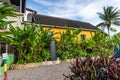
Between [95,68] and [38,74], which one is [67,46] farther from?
[95,68]

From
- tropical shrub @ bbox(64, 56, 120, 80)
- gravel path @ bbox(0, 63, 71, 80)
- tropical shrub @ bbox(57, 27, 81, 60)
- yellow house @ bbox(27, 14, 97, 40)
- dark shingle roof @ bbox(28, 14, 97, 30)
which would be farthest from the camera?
dark shingle roof @ bbox(28, 14, 97, 30)

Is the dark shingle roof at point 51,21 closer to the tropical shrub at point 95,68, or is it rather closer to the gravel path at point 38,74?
the gravel path at point 38,74

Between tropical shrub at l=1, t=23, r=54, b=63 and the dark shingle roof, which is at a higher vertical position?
the dark shingle roof

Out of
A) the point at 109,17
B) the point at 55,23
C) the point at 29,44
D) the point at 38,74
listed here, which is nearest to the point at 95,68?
the point at 38,74

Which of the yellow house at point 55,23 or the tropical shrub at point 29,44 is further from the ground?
the yellow house at point 55,23

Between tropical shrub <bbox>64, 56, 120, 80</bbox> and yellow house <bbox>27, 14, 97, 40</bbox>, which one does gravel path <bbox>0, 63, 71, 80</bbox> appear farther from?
yellow house <bbox>27, 14, 97, 40</bbox>

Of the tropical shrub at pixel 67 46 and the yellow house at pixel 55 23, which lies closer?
the tropical shrub at pixel 67 46

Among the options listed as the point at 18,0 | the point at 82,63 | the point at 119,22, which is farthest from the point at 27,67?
the point at 119,22

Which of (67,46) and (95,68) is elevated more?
(95,68)

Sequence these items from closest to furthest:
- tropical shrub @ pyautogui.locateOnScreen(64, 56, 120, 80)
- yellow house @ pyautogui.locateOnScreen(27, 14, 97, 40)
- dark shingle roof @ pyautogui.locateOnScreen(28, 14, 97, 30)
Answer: tropical shrub @ pyautogui.locateOnScreen(64, 56, 120, 80)
yellow house @ pyautogui.locateOnScreen(27, 14, 97, 40)
dark shingle roof @ pyautogui.locateOnScreen(28, 14, 97, 30)

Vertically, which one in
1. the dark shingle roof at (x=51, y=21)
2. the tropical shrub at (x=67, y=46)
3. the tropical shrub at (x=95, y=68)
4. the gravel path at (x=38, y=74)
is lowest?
the gravel path at (x=38, y=74)

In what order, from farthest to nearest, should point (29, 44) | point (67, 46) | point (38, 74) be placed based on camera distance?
1. point (67, 46)
2. point (29, 44)
3. point (38, 74)

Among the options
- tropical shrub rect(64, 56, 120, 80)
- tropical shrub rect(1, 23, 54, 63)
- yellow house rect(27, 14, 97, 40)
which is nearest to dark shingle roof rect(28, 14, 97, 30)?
yellow house rect(27, 14, 97, 40)

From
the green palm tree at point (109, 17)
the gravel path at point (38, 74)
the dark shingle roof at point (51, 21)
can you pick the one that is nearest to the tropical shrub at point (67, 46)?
the gravel path at point (38, 74)
